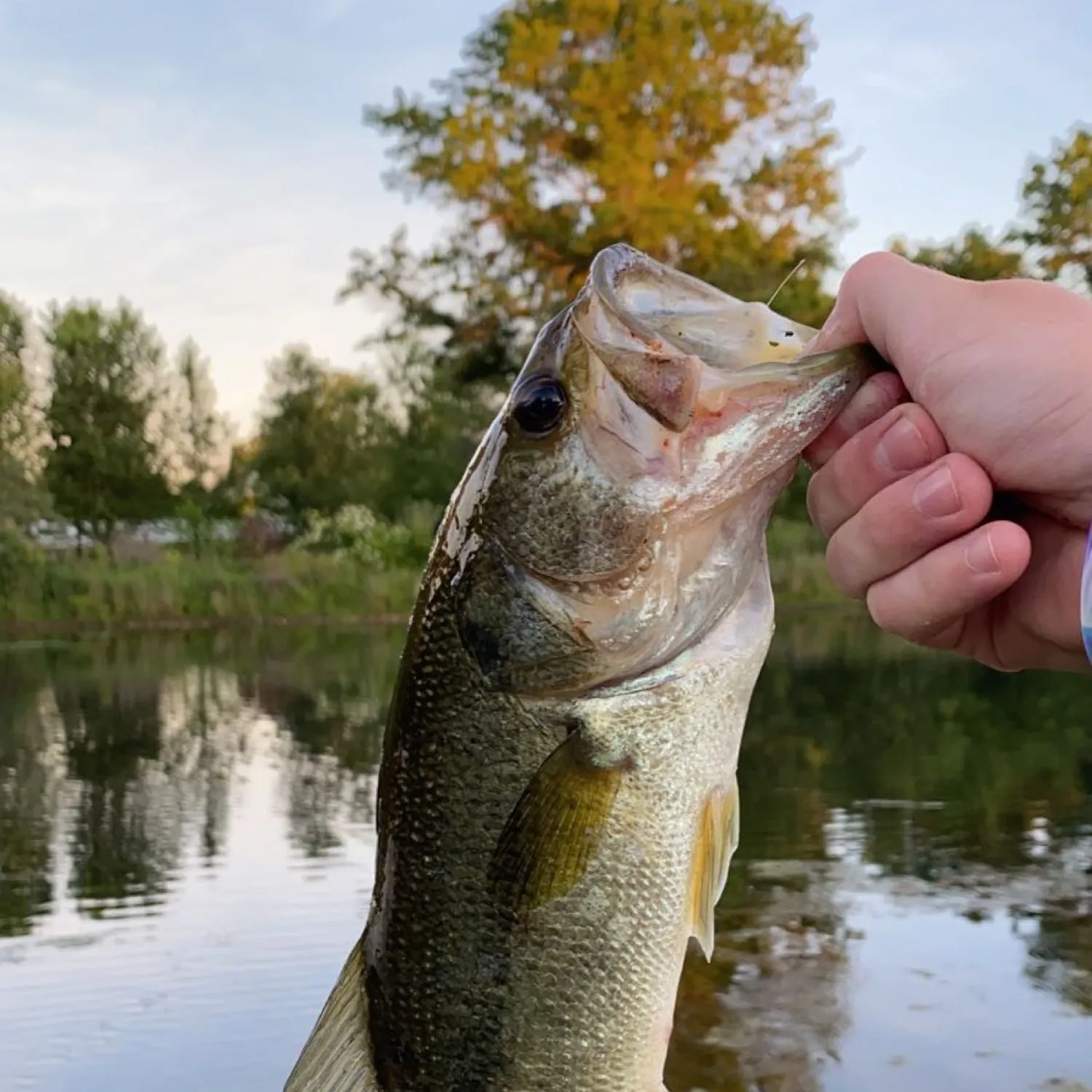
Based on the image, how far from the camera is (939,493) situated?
6.86ft

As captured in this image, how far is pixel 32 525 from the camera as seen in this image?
33125 mm

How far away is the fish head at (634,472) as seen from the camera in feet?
6.31

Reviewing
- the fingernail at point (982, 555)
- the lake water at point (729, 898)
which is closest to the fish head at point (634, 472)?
the fingernail at point (982, 555)

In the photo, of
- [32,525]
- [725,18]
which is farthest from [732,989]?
[32,525]

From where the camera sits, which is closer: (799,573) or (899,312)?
(899,312)

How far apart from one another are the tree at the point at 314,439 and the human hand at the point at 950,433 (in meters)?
40.2

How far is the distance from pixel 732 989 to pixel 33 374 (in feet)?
137

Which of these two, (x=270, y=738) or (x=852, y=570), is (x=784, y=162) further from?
(x=852, y=570)

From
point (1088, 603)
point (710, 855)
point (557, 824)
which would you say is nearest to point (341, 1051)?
point (557, 824)

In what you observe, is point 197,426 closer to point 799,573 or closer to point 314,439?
point 314,439

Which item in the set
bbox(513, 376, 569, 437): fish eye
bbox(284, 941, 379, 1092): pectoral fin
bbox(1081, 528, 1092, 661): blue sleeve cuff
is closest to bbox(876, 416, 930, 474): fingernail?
bbox(1081, 528, 1092, 661): blue sleeve cuff

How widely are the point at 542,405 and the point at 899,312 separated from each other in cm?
A: 57

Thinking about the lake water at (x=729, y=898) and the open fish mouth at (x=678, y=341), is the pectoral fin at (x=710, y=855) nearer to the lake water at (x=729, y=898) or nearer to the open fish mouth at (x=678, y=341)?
the open fish mouth at (x=678, y=341)

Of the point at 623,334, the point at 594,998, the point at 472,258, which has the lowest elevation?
the point at 594,998
